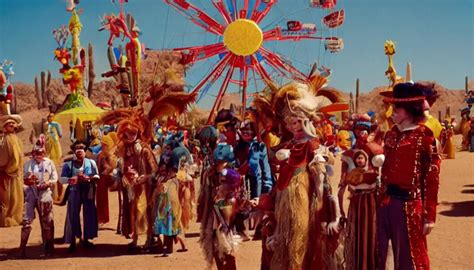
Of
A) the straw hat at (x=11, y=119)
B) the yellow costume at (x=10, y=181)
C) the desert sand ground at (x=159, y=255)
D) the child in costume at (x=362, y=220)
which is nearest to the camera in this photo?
the child in costume at (x=362, y=220)

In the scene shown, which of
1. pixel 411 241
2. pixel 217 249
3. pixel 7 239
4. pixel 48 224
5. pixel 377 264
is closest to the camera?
pixel 411 241

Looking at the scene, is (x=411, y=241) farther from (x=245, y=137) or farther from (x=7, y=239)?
(x=7, y=239)

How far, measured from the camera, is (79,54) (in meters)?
28.2

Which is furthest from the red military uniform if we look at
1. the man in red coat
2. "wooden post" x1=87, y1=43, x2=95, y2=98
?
"wooden post" x1=87, y1=43, x2=95, y2=98

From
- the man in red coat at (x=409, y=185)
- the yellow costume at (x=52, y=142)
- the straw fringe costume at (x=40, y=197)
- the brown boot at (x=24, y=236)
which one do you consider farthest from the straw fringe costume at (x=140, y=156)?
the yellow costume at (x=52, y=142)

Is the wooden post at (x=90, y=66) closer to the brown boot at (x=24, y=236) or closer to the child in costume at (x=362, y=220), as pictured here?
the brown boot at (x=24, y=236)

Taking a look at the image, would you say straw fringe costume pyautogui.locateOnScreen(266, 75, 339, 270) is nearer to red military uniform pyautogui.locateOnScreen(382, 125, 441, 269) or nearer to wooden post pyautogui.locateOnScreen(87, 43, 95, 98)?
red military uniform pyautogui.locateOnScreen(382, 125, 441, 269)

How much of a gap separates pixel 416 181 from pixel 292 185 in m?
0.95

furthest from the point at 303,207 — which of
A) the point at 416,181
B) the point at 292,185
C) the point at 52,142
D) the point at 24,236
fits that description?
the point at 52,142

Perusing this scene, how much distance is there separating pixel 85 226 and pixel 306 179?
14.8ft

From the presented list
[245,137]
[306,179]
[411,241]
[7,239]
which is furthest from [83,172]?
[411,241]

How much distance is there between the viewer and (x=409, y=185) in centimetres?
441

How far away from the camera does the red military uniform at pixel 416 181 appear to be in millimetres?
4336

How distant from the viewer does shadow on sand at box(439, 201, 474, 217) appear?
10.0 metres
